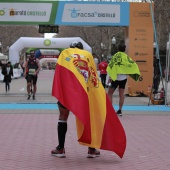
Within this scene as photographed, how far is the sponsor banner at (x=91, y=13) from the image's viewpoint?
1878 centimetres

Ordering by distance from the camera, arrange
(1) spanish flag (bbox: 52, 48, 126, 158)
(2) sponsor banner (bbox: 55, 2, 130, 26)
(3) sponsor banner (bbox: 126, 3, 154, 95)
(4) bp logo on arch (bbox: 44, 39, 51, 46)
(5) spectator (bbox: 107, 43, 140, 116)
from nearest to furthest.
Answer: (1) spanish flag (bbox: 52, 48, 126, 158) < (5) spectator (bbox: 107, 43, 140, 116) < (2) sponsor banner (bbox: 55, 2, 130, 26) < (3) sponsor banner (bbox: 126, 3, 154, 95) < (4) bp logo on arch (bbox: 44, 39, 51, 46)

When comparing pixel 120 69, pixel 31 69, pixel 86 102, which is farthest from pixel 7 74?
pixel 86 102

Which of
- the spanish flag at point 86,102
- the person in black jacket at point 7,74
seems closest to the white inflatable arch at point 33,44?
the person in black jacket at point 7,74

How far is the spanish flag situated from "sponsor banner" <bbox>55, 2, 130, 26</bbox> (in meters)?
12.3

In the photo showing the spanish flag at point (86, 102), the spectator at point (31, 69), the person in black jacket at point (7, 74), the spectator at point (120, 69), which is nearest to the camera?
the spanish flag at point (86, 102)

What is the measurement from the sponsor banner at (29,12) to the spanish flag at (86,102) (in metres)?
12.4

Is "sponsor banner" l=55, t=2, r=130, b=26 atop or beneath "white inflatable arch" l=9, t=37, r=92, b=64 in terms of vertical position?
atop

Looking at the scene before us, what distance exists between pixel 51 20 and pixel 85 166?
13223 millimetres

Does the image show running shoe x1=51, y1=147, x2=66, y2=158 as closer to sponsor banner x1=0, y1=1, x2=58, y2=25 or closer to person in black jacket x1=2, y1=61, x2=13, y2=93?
sponsor banner x1=0, y1=1, x2=58, y2=25

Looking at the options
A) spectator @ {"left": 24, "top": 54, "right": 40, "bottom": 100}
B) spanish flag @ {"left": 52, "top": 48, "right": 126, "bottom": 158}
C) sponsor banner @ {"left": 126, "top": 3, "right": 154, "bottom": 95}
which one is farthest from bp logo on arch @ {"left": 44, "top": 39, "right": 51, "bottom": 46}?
spanish flag @ {"left": 52, "top": 48, "right": 126, "bottom": 158}

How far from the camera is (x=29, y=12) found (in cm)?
1889

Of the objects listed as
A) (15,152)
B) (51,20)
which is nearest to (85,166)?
(15,152)

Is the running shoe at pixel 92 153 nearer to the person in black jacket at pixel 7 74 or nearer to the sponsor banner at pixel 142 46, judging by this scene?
the sponsor banner at pixel 142 46

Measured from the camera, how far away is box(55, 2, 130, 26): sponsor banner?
18.8 m
